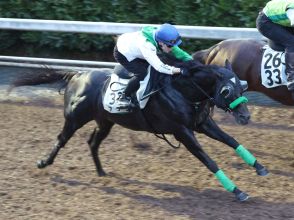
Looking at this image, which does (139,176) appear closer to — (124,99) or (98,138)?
(98,138)

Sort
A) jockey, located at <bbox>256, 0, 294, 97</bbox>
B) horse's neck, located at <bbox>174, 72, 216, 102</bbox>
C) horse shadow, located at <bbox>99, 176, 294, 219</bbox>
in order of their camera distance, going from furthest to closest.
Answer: jockey, located at <bbox>256, 0, 294, 97</bbox> → horse's neck, located at <bbox>174, 72, 216, 102</bbox> → horse shadow, located at <bbox>99, 176, 294, 219</bbox>

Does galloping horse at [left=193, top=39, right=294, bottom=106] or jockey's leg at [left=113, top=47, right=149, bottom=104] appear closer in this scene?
jockey's leg at [left=113, top=47, right=149, bottom=104]

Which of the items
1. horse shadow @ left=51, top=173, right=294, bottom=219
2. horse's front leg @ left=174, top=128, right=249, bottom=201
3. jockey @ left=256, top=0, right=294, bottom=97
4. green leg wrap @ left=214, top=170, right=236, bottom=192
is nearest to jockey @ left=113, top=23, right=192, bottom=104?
horse's front leg @ left=174, top=128, right=249, bottom=201

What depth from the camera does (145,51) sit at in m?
6.12

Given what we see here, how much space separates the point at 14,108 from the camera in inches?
374

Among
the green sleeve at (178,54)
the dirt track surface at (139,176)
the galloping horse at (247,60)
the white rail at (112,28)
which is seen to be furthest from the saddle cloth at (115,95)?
the white rail at (112,28)

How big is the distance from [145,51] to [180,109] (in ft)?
2.17

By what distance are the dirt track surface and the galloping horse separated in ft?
2.10

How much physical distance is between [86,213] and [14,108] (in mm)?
4003

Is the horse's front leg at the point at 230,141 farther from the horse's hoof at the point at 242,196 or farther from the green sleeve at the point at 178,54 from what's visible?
the green sleeve at the point at 178,54

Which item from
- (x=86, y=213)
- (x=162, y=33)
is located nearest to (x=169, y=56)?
(x=162, y=33)

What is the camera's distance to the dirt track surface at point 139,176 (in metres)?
5.95

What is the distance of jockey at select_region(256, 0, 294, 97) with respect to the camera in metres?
7.32

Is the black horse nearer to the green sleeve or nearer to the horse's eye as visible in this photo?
the horse's eye
